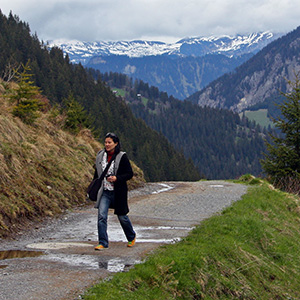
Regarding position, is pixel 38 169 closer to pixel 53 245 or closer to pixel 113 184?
pixel 53 245

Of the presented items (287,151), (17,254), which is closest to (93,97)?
(287,151)

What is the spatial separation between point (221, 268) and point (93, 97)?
121 meters

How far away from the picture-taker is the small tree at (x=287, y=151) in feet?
89.1

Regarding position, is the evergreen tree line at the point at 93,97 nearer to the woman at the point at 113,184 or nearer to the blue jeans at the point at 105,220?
the woman at the point at 113,184

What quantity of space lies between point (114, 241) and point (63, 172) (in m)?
7.43

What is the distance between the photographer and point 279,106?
28.6m

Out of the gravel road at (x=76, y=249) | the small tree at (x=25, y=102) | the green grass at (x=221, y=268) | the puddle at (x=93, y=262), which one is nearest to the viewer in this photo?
the gravel road at (x=76, y=249)

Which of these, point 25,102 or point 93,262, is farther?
point 25,102

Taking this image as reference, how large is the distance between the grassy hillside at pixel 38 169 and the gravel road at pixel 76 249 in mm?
569

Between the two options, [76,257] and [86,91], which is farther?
[86,91]

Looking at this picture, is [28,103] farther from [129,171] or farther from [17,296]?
[17,296]

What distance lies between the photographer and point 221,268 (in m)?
7.83

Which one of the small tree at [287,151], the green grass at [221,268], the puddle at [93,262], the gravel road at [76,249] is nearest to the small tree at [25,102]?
the gravel road at [76,249]

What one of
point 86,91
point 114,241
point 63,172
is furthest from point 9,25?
point 114,241
